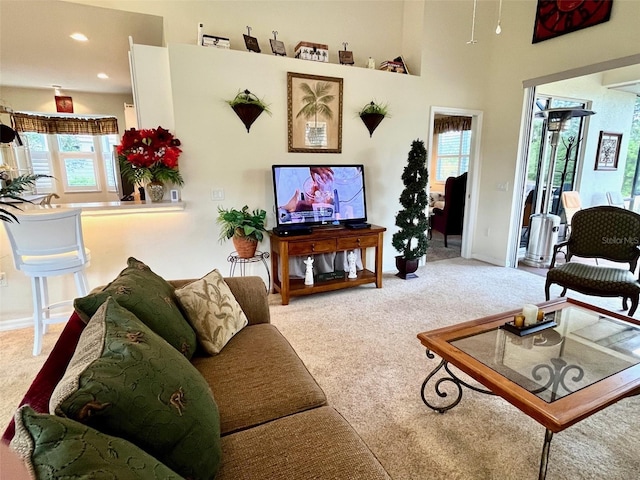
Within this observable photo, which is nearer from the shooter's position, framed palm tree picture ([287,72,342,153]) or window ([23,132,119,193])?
framed palm tree picture ([287,72,342,153])

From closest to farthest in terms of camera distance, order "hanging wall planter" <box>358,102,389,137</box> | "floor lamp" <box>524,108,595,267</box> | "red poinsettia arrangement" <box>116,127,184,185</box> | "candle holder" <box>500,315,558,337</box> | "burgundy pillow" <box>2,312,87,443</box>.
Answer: "burgundy pillow" <box>2,312,87,443</box> → "candle holder" <box>500,315,558,337</box> → "red poinsettia arrangement" <box>116,127,184,185</box> → "hanging wall planter" <box>358,102,389,137</box> → "floor lamp" <box>524,108,595,267</box>

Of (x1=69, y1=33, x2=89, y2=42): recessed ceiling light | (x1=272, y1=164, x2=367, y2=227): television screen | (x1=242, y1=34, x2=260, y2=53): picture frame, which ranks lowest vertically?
(x1=272, y1=164, x2=367, y2=227): television screen

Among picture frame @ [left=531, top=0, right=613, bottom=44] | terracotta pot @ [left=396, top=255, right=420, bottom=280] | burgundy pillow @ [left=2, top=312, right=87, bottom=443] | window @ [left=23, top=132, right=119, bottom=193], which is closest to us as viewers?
burgundy pillow @ [left=2, top=312, right=87, bottom=443]

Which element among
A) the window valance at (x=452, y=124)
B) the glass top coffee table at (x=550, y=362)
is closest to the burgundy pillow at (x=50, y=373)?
the glass top coffee table at (x=550, y=362)

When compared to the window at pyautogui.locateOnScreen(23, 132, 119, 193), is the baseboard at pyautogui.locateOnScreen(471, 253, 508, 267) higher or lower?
lower

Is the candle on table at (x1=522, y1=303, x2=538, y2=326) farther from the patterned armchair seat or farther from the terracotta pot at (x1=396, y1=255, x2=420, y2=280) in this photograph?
the terracotta pot at (x1=396, y1=255, x2=420, y2=280)

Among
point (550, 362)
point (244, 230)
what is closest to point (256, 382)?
point (550, 362)

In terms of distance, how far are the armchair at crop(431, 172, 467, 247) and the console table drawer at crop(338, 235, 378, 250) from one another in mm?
2634

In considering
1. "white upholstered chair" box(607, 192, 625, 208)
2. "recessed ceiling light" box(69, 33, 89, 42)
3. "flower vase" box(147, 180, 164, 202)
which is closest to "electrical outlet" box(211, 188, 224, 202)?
"flower vase" box(147, 180, 164, 202)

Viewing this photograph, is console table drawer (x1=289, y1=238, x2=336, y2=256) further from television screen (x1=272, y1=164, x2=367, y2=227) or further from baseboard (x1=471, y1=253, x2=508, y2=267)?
baseboard (x1=471, y1=253, x2=508, y2=267)

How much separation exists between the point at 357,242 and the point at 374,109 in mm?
1590

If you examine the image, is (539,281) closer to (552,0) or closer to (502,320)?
(502,320)

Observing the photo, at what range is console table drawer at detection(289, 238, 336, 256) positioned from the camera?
3.51m

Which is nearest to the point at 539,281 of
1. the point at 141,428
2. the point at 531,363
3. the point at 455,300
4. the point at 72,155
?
the point at 455,300
